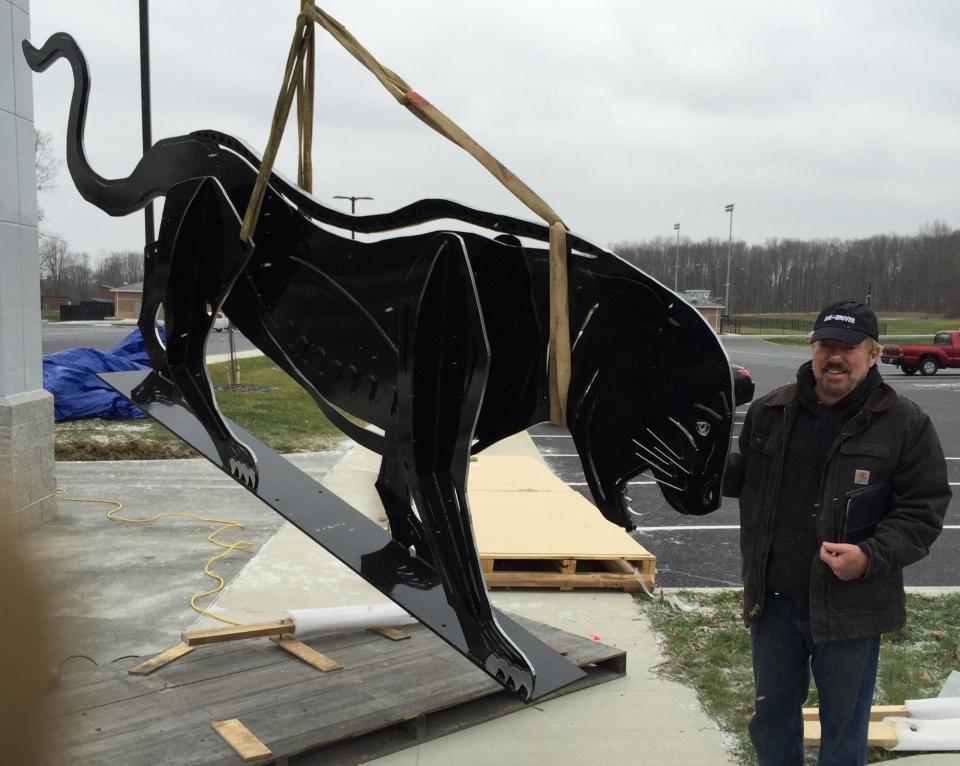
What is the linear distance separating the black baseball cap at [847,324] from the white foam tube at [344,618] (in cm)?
264

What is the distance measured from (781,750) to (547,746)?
1.05 meters

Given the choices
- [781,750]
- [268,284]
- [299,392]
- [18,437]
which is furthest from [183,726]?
[299,392]

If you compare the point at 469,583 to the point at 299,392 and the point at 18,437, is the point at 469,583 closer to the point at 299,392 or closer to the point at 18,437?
the point at 18,437

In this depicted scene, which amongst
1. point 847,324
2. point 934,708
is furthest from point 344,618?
point 847,324

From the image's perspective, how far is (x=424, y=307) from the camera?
10.6ft

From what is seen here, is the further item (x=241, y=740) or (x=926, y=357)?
(x=926, y=357)

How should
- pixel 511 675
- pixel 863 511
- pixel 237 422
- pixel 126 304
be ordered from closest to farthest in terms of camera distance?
pixel 863 511 → pixel 511 675 → pixel 237 422 → pixel 126 304

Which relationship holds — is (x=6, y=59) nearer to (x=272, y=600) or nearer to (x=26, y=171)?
(x=26, y=171)

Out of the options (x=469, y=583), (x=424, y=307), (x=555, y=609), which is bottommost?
(x=555, y=609)

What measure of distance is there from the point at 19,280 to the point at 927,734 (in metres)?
6.52

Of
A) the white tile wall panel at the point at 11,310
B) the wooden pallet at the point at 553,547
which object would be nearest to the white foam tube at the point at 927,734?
the wooden pallet at the point at 553,547

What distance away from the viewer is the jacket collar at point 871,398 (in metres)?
2.85

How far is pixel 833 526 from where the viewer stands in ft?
9.37

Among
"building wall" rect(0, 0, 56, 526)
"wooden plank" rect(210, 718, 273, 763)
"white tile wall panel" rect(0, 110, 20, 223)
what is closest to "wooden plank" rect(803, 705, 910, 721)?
"wooden plank" rect(210, 718, 273, 763)
